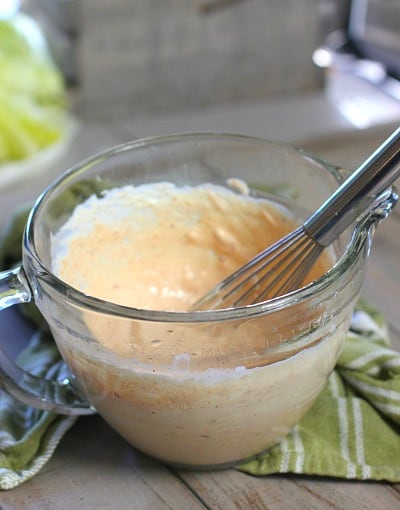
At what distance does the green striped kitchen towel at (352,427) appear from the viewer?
0.47 metres

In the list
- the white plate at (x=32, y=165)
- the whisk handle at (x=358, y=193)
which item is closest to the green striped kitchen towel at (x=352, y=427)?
the whisk handle at (x=358, y=193)

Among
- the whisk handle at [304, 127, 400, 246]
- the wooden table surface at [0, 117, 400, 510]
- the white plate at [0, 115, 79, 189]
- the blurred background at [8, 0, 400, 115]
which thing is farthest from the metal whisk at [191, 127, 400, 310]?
the blurred background at [8, 0, 400, 115]

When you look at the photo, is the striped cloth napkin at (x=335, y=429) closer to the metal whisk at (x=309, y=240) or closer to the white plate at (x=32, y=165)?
the metal whisk at (x=309, y=240)

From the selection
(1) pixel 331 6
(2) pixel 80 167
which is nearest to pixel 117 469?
(2) pixel 80 167

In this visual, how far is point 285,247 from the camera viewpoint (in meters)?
0.49

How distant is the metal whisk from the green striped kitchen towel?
73 millimetres

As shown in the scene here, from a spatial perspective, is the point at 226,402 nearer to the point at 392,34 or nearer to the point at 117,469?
the point at 117,469

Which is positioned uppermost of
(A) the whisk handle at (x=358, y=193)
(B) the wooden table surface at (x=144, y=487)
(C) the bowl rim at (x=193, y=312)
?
(A) the whisk handle at (x=358, y=193)

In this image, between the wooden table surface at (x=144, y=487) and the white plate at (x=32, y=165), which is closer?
the wooden table surface at (x=144, y=487)

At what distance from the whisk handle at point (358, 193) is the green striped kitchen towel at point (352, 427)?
104 mm

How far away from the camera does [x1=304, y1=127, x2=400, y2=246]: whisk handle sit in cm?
43

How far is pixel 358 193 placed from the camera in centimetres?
44

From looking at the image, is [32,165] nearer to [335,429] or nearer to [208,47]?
[208,47]

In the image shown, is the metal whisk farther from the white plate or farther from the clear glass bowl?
the white plate
